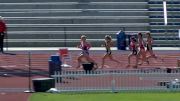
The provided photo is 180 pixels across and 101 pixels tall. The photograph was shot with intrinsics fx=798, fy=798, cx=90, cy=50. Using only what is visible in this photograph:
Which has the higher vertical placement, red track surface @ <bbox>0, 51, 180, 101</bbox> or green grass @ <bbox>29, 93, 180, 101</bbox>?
red track surface @ <bbox>0, 51, 180, 101</bbox>

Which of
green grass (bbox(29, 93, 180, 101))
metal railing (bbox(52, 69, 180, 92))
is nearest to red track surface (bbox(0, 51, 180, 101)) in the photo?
green grass (bbox(29, 93, 180, 101))

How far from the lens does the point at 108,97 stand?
2206 centimetres

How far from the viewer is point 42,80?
76.1 feet

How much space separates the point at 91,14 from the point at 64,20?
5.04 feet

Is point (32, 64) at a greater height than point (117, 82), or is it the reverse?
point (32, 64)

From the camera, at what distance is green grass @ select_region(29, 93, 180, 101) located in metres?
21.6

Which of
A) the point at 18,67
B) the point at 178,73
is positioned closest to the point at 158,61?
the point at 18,67

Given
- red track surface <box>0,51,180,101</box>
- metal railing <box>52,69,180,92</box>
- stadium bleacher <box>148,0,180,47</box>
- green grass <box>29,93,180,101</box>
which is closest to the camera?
green grass <box>29,93,180,101</box>

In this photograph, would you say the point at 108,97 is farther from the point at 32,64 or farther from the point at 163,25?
the point at 163,25

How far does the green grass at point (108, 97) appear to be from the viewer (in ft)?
70.8

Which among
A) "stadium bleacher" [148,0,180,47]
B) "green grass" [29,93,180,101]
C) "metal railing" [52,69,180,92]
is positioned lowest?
"green grass" [29,93,180,101]

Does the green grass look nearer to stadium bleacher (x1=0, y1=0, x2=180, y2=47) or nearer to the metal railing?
the metal railing

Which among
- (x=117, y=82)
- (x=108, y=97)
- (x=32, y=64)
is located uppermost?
(x=32, y=64)

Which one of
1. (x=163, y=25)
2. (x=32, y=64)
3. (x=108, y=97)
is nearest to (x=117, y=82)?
(x=108, y=97)
